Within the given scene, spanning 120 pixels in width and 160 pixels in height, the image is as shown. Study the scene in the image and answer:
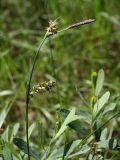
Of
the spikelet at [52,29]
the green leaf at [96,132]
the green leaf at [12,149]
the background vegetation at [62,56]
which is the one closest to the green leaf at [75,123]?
the green leaf at [96,132]

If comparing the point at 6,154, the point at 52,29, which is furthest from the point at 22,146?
the point at 52,29

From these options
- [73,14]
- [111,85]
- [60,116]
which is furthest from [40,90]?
[73,14]

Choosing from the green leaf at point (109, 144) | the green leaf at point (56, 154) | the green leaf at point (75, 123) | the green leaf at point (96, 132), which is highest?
the green leaf at point (75, 123)

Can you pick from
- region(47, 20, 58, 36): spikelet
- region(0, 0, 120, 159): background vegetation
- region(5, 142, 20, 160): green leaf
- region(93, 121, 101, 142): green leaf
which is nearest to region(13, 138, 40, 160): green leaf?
region(5, 142, 20, 160): green leaf

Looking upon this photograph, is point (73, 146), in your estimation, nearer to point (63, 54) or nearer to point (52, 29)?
point (52, 29)

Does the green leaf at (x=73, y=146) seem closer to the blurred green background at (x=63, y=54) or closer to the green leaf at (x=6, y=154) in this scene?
the green leaf at (x=6, y=154)

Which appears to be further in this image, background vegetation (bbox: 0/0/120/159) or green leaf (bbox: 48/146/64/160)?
background vegetation (bbox: 0/0/120/159)

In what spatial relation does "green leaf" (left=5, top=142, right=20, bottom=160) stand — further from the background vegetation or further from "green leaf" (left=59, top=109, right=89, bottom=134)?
the background vegetation
